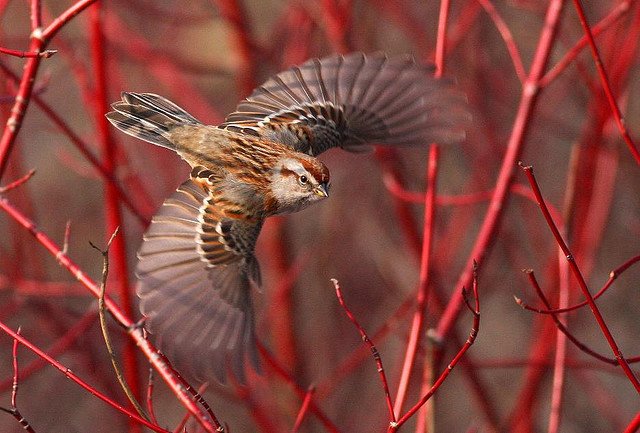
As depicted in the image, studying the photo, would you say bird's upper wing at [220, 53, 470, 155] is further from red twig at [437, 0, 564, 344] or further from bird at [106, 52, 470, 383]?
red twig at [437, 0, 564, 344]

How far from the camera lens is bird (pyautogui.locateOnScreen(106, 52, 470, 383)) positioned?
Result: 2.49m

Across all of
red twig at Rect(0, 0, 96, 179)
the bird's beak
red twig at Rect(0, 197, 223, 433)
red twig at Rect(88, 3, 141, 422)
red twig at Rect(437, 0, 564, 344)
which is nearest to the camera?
red twig at Rect(0, 197, 223, 433)

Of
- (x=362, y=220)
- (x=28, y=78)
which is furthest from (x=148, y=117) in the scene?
(x=362, y=220)

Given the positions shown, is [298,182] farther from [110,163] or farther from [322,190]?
[110,163]

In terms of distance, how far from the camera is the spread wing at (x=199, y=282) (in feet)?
7.94

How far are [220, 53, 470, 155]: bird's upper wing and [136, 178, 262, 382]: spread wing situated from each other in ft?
1.54

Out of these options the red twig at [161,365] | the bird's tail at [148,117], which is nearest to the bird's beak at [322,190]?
the bird's tail at [148,117]

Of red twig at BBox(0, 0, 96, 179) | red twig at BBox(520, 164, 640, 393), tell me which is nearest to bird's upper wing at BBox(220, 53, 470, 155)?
red twig at BBox(0, 0, 96, 179)

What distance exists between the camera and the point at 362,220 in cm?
600

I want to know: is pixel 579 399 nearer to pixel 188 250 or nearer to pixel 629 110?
pixel 629 110

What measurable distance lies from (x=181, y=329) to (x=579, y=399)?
387cm

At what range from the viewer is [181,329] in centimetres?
246

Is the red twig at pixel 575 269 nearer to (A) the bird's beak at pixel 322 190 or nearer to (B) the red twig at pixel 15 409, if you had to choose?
(B) the red twig at pixel 15 409

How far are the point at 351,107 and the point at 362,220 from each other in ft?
9.07
